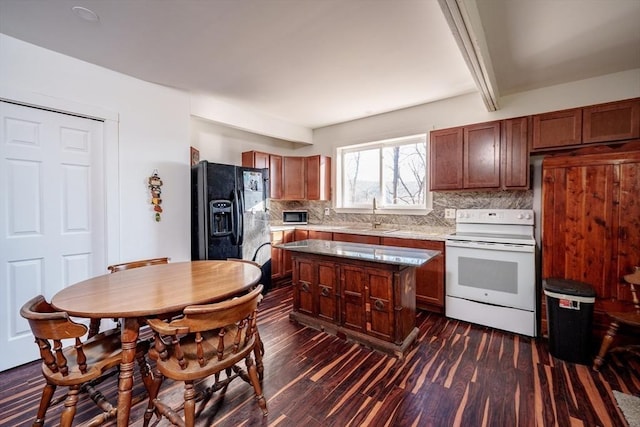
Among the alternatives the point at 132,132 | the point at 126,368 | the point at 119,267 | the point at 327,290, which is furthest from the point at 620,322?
the point at 132,132

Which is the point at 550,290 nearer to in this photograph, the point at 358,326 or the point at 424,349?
the point at 424,349

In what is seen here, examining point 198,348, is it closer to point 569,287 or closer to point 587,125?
point 569,287

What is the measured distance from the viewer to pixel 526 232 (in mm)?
3062

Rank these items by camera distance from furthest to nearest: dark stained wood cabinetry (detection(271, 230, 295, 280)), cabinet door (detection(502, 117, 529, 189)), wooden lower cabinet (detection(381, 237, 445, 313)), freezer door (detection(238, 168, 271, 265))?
dark stained wood cabinetry (detection(271, 230, 295, 280)) < freezer door (detection(238, 168, 271, 265)) < wooden lower cabinet (detection(381, 237, 445, 313)) < cabinet door (detection(502, 117, 529, 189))

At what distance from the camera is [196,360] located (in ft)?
4.84

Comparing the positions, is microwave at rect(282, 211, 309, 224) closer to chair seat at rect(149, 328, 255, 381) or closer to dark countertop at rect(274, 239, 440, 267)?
dark countertop at rect(274, 239, 440, 267)

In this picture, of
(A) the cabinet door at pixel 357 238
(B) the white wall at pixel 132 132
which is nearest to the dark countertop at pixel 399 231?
(A) the cabinet door at pixel 357 238

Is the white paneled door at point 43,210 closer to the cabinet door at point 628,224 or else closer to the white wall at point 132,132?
the white wall at point 132,132

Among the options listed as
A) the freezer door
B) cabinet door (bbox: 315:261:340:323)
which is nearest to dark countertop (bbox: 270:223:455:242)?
the freezer door

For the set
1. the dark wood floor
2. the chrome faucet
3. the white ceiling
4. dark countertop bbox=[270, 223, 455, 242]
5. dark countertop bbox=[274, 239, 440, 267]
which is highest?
the white ceiling

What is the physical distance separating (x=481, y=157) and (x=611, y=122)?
108cm

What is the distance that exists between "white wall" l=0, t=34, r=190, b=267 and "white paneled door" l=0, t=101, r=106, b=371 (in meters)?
0.15

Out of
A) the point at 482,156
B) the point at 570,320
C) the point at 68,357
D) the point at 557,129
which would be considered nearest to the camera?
the point at 68,357

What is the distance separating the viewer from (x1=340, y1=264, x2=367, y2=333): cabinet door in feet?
8.23
